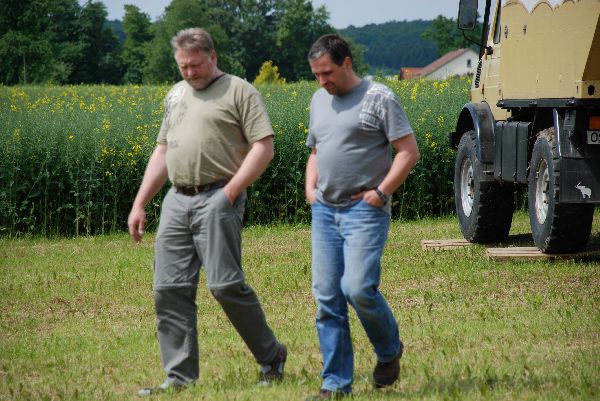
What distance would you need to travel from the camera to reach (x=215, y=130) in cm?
624

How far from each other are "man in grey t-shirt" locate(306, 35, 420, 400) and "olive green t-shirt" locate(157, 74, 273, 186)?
35 centimetres

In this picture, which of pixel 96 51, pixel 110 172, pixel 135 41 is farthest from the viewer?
pixel 135 41

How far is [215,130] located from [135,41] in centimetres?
12033

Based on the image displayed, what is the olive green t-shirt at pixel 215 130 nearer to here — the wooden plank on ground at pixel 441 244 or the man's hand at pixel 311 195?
the man's hand at pixel 311 195

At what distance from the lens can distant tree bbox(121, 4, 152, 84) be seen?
114m

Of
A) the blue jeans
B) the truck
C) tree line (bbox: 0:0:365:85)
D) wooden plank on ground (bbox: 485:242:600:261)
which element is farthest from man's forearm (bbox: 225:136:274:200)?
tree line (bbox: 0:0:365:85)

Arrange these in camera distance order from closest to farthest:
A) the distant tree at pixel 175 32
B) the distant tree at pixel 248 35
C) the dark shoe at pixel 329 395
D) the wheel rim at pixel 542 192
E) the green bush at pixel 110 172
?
the dark shoe at pixel 329 395 < the wheel rim at pixel 542 192 < the green bush at pixel 110 172 < the distant tree at pixel 175 32 < the distant tree at pixel 248 35

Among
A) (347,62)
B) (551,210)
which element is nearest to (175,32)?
(551,210)

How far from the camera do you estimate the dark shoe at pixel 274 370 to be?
21.8ft

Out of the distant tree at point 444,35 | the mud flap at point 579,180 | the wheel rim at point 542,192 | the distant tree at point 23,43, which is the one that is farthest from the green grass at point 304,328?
the distant tree at point 444,35

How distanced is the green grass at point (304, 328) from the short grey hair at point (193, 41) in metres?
1.81

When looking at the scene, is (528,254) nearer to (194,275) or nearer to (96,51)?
(194,275)

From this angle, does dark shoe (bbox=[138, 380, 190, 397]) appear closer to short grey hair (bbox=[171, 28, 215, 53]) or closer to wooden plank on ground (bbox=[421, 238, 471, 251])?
short grey hair (bbox=[171, 28, 215, 53])

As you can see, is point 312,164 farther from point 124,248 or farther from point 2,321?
point 124,248
